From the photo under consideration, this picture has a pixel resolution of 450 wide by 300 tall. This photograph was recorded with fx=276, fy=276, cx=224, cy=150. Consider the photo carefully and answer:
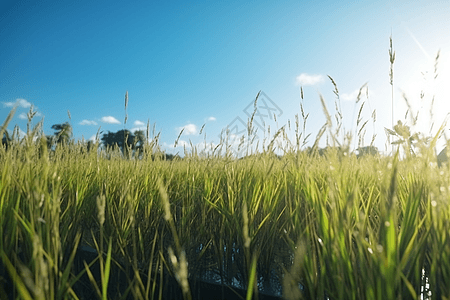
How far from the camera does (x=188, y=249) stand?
153 centimetres

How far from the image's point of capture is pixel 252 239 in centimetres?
136

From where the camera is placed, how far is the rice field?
73cm

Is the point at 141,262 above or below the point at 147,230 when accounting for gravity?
below

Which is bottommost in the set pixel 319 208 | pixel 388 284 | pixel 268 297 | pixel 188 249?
pixel 268 297

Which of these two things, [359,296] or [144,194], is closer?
[359,296]

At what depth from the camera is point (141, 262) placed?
1505mm

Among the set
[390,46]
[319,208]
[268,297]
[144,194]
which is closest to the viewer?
[319,208]

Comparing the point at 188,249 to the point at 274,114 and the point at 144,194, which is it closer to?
the point at 144,194

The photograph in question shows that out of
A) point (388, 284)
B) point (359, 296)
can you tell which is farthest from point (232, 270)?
point (388, 284)

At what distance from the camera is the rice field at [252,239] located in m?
0.73

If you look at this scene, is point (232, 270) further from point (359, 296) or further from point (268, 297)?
point (359, 296)

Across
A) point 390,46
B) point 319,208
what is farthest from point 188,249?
point 390,46

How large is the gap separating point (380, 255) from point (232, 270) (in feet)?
2.99

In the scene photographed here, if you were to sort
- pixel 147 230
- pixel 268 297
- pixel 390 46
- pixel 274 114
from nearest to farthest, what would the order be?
1. pixel 268 297
2. pixel 390 46
3. pixel 147 230
4. pixel 274 114
